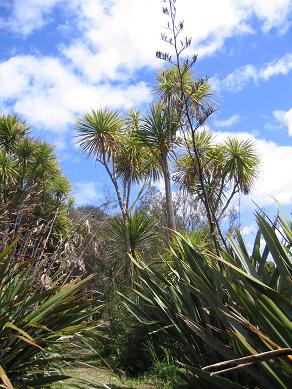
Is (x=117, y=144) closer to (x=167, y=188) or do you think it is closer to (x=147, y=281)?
(x=167, y=188)

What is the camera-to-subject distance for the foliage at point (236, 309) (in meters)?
2.42

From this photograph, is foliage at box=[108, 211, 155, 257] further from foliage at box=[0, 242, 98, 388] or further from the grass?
foliage at box=[0, 242, 98, 388]

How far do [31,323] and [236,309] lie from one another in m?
1.53

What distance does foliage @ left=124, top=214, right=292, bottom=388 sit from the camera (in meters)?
2.42

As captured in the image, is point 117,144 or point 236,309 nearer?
point 236,309

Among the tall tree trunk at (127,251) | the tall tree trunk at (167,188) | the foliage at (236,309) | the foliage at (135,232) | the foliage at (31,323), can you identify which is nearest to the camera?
the foliage at (236,309)

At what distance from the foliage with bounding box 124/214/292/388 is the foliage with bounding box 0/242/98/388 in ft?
Answer: 2.29

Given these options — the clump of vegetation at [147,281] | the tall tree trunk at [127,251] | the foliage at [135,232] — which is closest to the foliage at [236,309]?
the clump of vegetation at [147,281]

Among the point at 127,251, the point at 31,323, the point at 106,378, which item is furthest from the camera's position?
the point at 127,251

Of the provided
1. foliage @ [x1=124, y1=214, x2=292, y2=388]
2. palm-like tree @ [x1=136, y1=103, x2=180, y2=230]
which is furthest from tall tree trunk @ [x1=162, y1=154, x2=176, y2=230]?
foliage @ [x1=124, y1=214, x2=292, y2=388]

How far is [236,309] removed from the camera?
3186 millimetres

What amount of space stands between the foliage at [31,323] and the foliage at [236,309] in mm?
699

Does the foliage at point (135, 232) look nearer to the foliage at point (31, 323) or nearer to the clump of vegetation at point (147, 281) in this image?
the clump of vegetation at point (147, 281)

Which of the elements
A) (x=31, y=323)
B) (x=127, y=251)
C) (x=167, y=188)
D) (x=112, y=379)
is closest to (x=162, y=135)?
(x=167, y=188)
